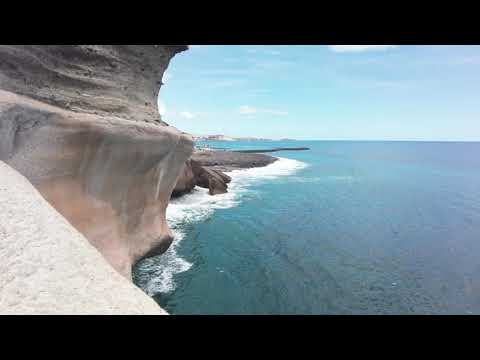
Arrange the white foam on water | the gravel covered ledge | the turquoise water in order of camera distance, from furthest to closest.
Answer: the white foam on water
the turquoise water
the gravel covered ledge

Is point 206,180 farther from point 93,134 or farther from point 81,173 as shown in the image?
point 93,134

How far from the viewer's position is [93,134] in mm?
9164

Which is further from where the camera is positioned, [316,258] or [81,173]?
[316,258]

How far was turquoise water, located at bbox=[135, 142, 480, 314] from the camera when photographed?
12.7 meters

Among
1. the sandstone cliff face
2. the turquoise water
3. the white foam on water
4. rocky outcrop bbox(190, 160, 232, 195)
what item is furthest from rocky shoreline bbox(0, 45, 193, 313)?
rocky outcrop bbox(190, 160, 232, 195)

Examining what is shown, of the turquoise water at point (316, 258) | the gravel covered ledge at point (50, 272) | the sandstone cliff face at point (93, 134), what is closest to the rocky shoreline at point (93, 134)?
the sandstone cliff face at point (93, 134)

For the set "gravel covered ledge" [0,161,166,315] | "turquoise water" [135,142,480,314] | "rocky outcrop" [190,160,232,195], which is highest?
"rocky outcrop" [190,160,232,195]

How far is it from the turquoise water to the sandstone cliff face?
3.35m

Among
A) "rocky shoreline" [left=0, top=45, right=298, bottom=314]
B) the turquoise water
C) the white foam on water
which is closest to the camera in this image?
"rocky shoreline" [left=0, top=45, right=298, bottom=314]

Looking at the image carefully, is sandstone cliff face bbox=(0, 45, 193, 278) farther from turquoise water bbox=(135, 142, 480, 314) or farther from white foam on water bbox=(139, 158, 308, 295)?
turquoise water bbox=(135, 142, 480, 314)

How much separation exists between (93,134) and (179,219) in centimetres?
1464

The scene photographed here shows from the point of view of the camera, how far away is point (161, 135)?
39.7ft

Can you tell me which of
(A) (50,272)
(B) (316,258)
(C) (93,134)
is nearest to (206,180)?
(B) (316,258)
